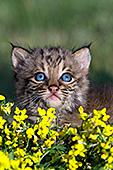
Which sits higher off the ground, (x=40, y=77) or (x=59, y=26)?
(x=59, y=26)

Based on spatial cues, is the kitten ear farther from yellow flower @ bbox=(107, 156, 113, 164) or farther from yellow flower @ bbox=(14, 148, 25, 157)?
yellow flower @ bbox=(107, 156, 113, 164)

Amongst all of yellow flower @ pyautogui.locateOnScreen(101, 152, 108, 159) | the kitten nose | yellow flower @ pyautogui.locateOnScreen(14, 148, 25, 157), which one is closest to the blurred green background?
the kitten nose

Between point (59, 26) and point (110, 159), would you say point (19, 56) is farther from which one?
point (59, 26)

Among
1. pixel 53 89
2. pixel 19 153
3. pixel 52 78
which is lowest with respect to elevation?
pixel 19 153

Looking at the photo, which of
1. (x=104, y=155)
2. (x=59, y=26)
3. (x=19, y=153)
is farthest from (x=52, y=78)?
(x=59, y=26)

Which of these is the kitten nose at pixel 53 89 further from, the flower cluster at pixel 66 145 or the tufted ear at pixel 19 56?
the tufted ear at pixel 19 56

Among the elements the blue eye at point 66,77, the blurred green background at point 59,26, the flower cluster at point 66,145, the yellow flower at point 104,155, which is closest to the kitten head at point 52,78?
the blue eye at point 66,77
